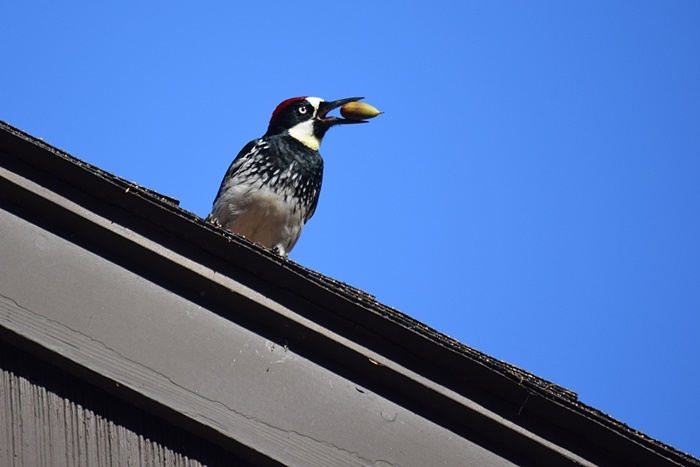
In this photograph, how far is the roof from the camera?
2.75m

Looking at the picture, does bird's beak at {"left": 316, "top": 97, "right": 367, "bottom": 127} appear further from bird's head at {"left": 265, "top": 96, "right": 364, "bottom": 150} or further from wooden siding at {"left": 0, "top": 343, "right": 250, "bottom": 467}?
wooden siding at {"left": 0, "top": 343, "right": 250, "bottom": 467}

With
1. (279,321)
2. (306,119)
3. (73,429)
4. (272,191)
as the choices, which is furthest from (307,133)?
(73,429)

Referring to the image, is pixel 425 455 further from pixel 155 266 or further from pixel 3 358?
pixel 3 358

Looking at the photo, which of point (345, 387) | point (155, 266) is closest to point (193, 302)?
point (155, 266)

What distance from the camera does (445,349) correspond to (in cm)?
288

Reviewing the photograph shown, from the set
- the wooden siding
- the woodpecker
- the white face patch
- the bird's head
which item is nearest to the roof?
the wooden siding

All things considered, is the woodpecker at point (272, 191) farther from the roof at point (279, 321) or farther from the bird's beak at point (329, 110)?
the roof at point (279, 321)

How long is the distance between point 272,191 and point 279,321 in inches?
153

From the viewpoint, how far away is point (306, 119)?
25.1 feet

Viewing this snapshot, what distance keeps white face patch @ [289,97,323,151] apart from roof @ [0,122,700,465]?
4.46 meters

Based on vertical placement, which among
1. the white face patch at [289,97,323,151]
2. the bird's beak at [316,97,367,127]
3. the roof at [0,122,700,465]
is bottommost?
the roof at [0,122,700,465]

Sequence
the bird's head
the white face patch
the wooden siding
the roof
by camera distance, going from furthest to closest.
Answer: the bird's head, the white face patch, the roof, the wooden siding

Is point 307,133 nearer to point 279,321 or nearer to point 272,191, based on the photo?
point 272,191

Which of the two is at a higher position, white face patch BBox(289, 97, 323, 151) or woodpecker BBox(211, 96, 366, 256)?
white face patch BBox(289, 97, 323, 151)
